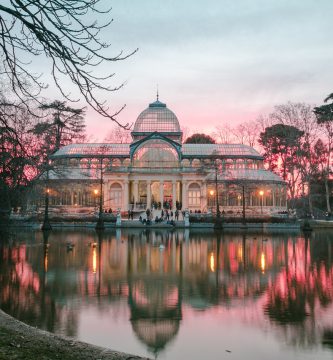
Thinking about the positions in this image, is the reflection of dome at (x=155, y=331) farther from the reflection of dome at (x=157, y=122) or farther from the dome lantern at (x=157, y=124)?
→ the reflection of dome at (x=157, y=122)

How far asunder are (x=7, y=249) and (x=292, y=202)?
41623 mm

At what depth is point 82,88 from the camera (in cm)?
677

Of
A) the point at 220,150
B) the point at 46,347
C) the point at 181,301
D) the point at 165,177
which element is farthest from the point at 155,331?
the point at 220,150

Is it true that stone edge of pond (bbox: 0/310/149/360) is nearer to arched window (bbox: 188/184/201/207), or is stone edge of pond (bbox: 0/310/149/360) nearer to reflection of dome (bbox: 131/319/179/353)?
reflection of dome (bbox: 131/319/179/353)

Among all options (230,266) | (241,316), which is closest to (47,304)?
(241,316)

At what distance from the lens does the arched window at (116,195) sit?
61.1 meters

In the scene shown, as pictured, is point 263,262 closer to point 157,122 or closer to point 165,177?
point 165,177

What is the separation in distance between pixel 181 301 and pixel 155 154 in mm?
49507

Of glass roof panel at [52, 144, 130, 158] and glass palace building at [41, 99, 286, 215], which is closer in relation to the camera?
glass palace building at [41, 99, 286, 215]

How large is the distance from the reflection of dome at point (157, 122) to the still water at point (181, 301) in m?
45.8

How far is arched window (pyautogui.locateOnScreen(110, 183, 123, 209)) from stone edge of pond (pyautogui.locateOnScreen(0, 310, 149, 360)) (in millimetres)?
52447

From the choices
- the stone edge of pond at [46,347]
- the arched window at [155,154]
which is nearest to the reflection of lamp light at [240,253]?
the stone edge of pond at [46,347]

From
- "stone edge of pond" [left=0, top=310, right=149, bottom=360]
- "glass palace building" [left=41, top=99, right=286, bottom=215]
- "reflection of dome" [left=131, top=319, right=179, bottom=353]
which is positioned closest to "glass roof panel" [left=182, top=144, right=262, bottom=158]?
"glass palace building" [left=41, top=99, right=286, bottom=215]

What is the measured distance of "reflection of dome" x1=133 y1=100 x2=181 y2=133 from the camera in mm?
68750
